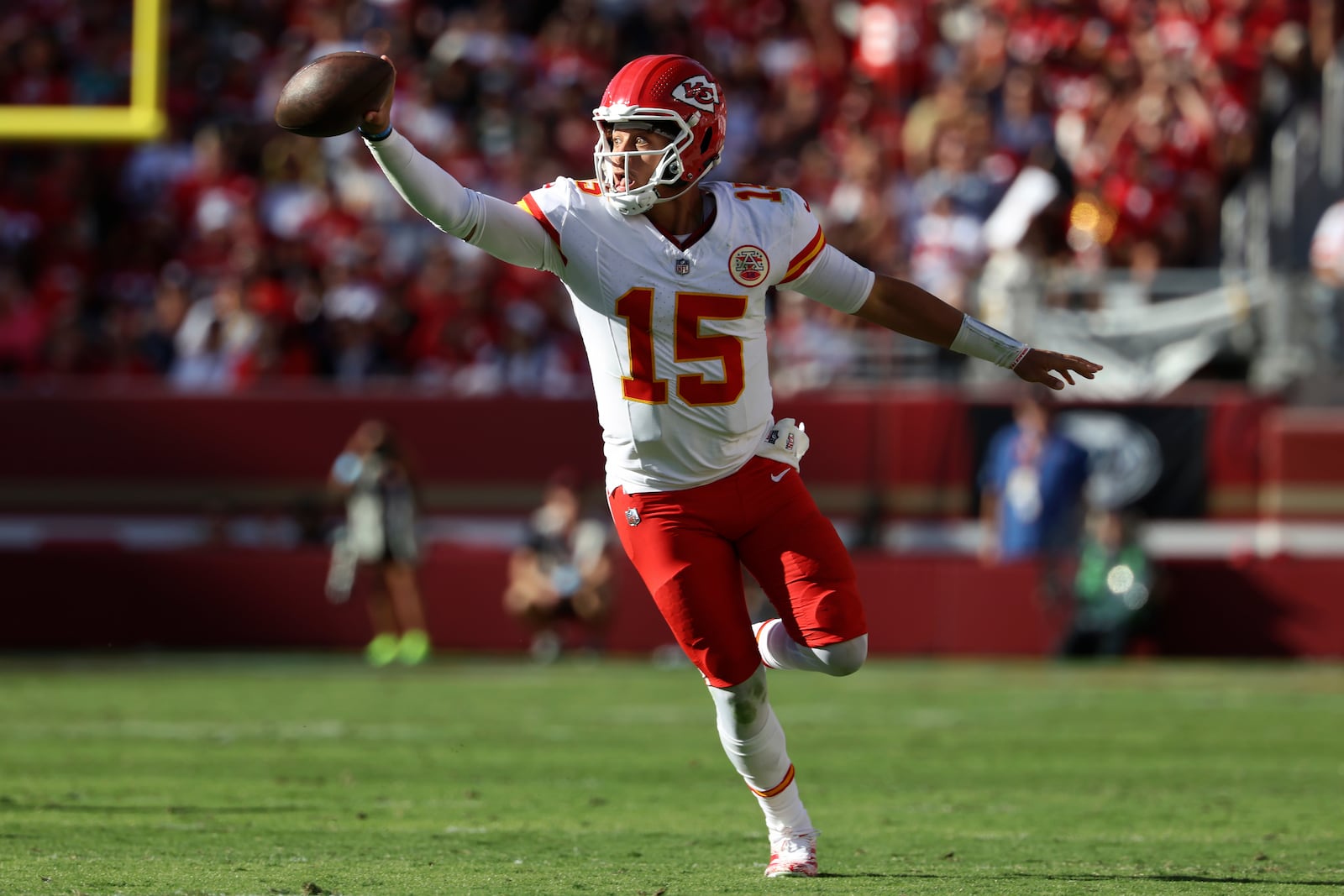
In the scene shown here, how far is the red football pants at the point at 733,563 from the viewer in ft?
17.7

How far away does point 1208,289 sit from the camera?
14.1 metres

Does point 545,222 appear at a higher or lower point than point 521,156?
lower

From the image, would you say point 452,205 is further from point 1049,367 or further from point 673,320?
point 1049,367

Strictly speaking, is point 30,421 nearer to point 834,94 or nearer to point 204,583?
point 204,583

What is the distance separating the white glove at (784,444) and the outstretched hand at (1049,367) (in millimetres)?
659

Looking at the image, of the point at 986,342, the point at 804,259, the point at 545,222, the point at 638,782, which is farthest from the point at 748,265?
the point at 638,782

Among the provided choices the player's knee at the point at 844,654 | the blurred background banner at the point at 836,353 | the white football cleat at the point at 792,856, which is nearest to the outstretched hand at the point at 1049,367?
the player's knee at the point at 844,654

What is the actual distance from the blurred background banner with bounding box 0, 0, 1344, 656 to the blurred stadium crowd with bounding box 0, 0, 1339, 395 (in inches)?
1.4

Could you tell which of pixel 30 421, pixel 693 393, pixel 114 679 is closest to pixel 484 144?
pixel 30 421

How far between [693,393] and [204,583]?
9.98 meters

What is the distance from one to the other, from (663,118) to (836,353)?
31.7 ft

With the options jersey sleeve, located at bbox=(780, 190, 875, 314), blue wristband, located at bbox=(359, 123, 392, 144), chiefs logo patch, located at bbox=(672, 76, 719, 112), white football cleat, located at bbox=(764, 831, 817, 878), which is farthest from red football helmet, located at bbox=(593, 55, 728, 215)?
white football cleat, located at bbox=(764, 831, 817, 878)

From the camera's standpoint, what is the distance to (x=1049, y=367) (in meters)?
5.59

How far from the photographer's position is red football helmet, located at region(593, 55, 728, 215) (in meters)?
5.30
